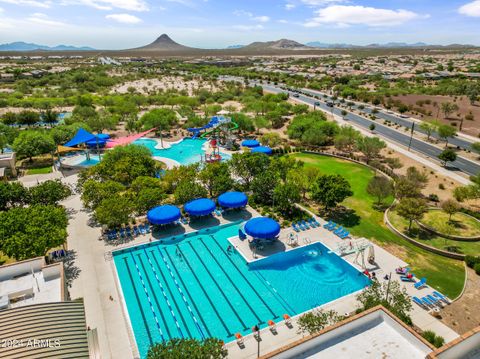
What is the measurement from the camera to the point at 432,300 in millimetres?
23562

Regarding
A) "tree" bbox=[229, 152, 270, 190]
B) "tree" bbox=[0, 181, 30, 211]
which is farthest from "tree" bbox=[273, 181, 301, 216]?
"tree" bbox=[0, 181, 30, 211]

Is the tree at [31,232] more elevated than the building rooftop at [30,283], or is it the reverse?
the tree at [31,232]

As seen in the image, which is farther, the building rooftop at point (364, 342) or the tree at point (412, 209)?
the tree at point (412, 209)

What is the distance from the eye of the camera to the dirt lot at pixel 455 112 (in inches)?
2990

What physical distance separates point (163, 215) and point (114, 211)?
473 centimetres

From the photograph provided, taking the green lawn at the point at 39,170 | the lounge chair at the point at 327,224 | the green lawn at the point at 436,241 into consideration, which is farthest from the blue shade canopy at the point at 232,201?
the green lawn at the point at 39,170

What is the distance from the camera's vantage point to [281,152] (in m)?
58.2

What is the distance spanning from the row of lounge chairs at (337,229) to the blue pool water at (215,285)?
2757 mm

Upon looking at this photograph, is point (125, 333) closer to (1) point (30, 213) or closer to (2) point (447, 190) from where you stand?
(1) point (30, 213)

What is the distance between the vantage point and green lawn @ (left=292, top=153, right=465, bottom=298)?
26231mm

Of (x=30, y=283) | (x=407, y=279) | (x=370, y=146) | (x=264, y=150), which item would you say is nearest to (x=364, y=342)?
(x=407, y=279)

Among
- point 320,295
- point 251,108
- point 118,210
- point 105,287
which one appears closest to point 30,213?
point 118,210

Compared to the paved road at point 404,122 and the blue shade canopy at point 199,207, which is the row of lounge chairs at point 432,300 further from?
the paved road at point 404,122

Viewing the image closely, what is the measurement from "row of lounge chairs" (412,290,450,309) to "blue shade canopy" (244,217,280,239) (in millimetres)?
12202
